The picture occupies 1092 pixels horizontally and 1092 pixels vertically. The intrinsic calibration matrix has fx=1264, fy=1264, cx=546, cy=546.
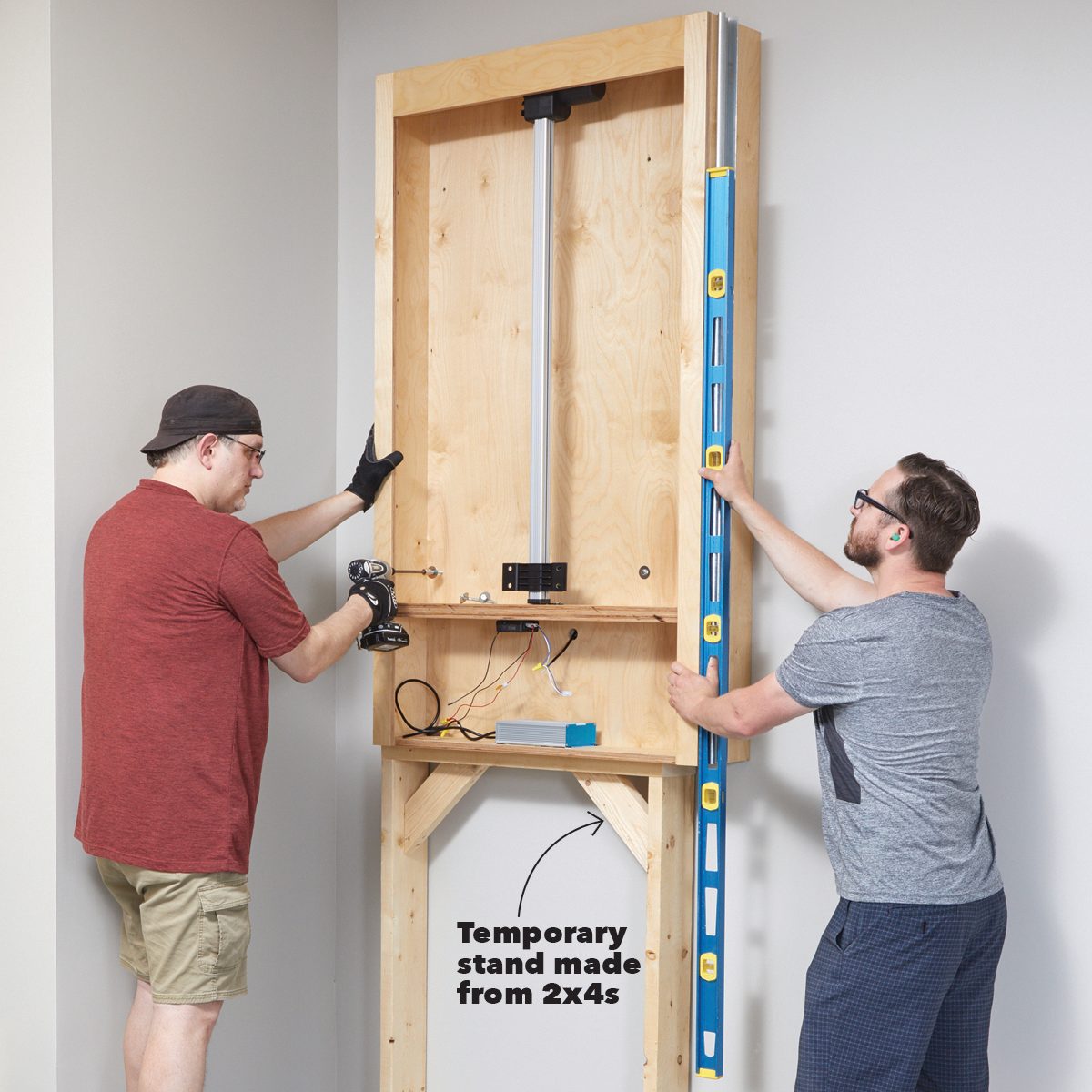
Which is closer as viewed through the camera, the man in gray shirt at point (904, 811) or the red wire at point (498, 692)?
the man in gray shirt at point (904, 811)

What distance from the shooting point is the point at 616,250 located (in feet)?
9.75

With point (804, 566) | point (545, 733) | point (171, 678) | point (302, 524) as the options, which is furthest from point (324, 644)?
point (804, 566)

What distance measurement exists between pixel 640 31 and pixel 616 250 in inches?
18.9

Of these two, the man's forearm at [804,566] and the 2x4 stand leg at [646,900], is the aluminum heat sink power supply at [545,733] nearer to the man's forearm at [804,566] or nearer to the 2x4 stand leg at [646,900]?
the 2x4 stand leg at [646,900]

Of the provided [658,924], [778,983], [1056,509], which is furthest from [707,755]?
[1056,509]

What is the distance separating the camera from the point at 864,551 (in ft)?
7.68

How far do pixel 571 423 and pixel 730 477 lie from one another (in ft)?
1.79

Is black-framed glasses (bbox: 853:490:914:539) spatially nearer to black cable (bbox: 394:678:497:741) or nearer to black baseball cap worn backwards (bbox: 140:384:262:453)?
black cable (bbox: 394:678:497:741)

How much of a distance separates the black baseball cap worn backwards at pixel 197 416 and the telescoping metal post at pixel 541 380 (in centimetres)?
67

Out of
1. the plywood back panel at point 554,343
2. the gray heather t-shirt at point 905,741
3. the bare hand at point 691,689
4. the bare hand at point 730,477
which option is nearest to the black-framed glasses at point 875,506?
the gray heather t-shirt at point 905,741

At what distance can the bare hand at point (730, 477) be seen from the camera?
2.60m

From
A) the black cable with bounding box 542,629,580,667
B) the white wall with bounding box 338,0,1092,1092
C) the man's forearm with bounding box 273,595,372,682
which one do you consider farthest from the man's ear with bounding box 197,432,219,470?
the white wall with bounding box 338,0,1092,1092

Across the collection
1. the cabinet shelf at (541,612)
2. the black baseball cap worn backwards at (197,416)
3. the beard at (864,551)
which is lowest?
the cabinet shelf at (541,612)

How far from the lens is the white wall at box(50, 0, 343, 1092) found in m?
2.66
